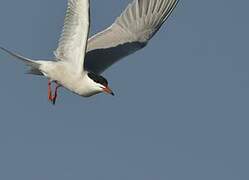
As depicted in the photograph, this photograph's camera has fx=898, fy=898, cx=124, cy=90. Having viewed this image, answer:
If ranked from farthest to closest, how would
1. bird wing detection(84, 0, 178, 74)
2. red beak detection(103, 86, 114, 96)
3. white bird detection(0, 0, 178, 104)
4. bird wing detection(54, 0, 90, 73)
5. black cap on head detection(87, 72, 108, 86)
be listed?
bird wing detection(84, 0, 178, 74) < black cap on head detection(87, 72, 108, 86) < red beak detection(103, 86, 114, 96) < white bird detection(0, 0, 178, 104) < bird wing detection(54, 0, 90, 73)

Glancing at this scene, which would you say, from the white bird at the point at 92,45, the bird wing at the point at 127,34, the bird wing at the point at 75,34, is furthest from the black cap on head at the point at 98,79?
the bird wing at the point at 127,34

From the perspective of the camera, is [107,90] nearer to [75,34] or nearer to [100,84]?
[100,84]

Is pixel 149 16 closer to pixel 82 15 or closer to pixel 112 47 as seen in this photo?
pixel 112 47

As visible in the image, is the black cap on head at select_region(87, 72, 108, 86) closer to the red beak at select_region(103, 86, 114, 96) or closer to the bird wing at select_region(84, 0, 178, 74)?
the red beak at select_region(103, 86, 114, 96)

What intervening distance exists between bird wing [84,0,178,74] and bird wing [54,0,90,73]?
2011mm

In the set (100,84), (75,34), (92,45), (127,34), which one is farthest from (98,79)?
(127,34)

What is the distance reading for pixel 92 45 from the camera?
18531 mm

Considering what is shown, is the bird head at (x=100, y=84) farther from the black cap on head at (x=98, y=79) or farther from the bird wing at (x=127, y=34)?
the bird wing at (x=127, y=34)

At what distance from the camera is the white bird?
49.8 feet

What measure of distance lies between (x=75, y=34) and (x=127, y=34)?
11.3 feet

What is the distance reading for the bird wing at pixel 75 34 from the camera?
1478 cm

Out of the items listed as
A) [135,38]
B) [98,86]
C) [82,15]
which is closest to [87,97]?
[98,86]

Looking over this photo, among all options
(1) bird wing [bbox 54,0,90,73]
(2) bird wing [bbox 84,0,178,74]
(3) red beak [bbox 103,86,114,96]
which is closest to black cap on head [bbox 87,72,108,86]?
(3) red beak [bbox 103,86,114,96]

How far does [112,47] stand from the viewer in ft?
60.2
